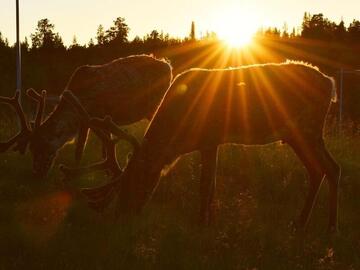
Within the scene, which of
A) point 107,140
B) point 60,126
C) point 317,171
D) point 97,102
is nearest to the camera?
point 107,140

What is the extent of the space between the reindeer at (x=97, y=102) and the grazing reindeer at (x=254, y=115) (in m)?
2.32

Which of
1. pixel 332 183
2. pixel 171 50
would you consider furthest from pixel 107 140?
pixel 171 50

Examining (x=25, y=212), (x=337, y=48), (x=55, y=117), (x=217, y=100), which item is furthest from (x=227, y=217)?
(x=337, y=48)

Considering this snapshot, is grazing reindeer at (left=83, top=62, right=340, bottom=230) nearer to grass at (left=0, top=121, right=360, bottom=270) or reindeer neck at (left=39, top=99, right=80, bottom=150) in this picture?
grass at (left=0, top=121, right=360, bottom=270)

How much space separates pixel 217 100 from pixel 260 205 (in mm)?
1735

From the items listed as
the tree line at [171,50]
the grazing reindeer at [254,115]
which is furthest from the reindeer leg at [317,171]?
the tree line at [171,50]

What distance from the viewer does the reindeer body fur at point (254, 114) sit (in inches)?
308

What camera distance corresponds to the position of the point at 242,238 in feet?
23.4

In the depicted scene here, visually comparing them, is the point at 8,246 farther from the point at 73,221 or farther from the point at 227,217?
the point at 227,217

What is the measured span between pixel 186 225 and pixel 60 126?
3056 millimetres

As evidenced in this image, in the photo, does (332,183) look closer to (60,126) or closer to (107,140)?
(107,140)

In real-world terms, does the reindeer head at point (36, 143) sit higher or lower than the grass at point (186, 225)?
higher

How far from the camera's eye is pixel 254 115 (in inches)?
313

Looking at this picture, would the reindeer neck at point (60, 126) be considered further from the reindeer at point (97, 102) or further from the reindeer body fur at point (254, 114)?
the reindeer body fur at point (254, 114)
